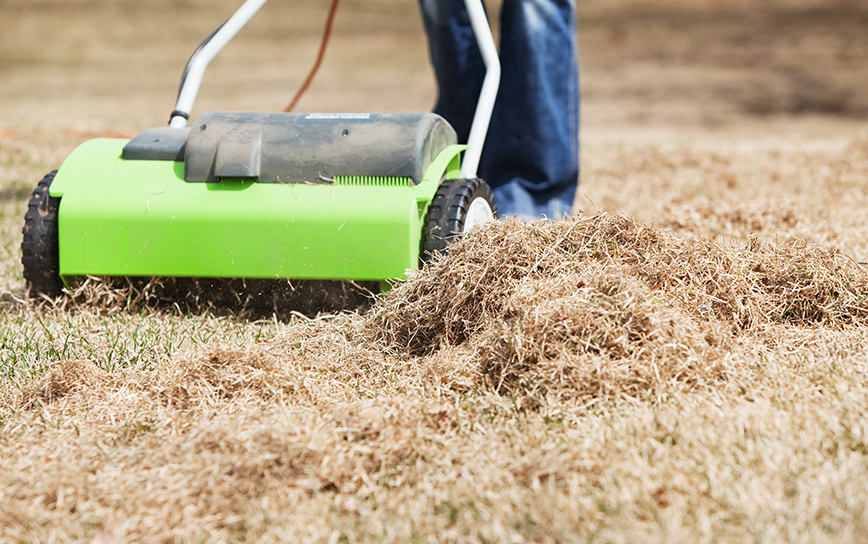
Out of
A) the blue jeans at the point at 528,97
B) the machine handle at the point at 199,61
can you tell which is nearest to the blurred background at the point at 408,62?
the blue jeans at the point at 528,97

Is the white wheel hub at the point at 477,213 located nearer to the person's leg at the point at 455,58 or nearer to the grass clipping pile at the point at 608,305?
the grass clipping pile at the point at 608,305

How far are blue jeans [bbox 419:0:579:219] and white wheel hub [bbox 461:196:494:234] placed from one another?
0.92 meters

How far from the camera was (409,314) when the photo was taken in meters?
2.18

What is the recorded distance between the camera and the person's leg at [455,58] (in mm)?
3887

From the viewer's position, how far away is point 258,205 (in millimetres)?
2375

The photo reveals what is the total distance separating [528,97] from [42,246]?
6.86 feet

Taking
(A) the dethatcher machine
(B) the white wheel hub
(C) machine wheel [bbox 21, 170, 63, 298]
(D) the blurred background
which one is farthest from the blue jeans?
(D) the blurred background

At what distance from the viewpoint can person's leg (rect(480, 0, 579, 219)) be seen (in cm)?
363

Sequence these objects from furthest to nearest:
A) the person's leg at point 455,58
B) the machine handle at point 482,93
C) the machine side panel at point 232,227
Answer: the person's leg at point 455,58 < the machine handle at point 482,93 < the machine side panel at point 232,227

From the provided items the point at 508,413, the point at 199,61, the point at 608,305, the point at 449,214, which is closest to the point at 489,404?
the point at 508,413

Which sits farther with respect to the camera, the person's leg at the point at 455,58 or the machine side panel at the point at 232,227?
the person's leg at the point at 455,58

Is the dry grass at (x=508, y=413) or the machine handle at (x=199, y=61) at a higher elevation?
the machine handle at (x=199, y=61)

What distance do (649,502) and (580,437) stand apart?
10.2 inches

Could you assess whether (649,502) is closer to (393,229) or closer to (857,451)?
(857,451)
